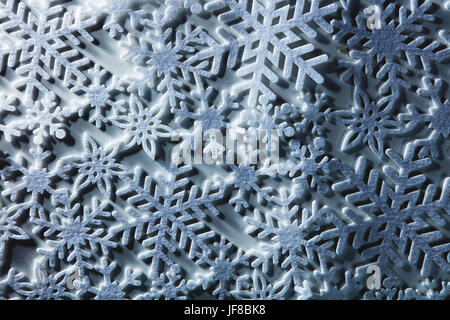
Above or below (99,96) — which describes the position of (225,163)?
below

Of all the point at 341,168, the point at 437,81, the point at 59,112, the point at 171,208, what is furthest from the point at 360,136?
the point at 59,112

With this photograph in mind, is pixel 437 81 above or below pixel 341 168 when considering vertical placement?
above

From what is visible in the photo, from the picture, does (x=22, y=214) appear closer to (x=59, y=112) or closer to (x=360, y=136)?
(x=59, y=112)

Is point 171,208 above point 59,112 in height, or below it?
below

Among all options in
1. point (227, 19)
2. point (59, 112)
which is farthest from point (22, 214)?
point (227, 19)

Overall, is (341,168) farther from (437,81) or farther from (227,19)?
(227,19)
